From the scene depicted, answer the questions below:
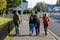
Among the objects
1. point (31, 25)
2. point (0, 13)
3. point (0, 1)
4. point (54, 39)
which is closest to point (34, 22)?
point (31, 25)

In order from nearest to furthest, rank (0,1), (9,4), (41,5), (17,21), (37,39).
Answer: (37,39)
(17,21)
(0,1)
(9,4)
(41,5)

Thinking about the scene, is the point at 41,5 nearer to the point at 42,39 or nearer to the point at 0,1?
the point at 0,1

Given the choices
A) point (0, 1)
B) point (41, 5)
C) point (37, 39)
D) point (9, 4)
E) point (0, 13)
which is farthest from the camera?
point (41, 5)

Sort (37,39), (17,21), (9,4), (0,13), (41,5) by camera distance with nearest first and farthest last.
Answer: (37,39) < (17,21) < (0,13) < (9,4) < (41,5)

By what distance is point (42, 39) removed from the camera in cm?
1684

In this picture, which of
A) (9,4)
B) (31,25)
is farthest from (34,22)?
(9,4)

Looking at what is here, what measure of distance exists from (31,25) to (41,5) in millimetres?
154813

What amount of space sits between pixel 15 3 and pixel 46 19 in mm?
76053

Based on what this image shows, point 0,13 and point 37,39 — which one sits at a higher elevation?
point 37,39

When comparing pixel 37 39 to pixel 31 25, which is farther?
pixel 31 25

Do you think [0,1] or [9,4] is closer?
[0,1]

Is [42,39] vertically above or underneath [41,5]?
above

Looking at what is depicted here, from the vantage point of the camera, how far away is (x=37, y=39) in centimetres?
1670

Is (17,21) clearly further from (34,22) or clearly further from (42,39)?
(42,39)
